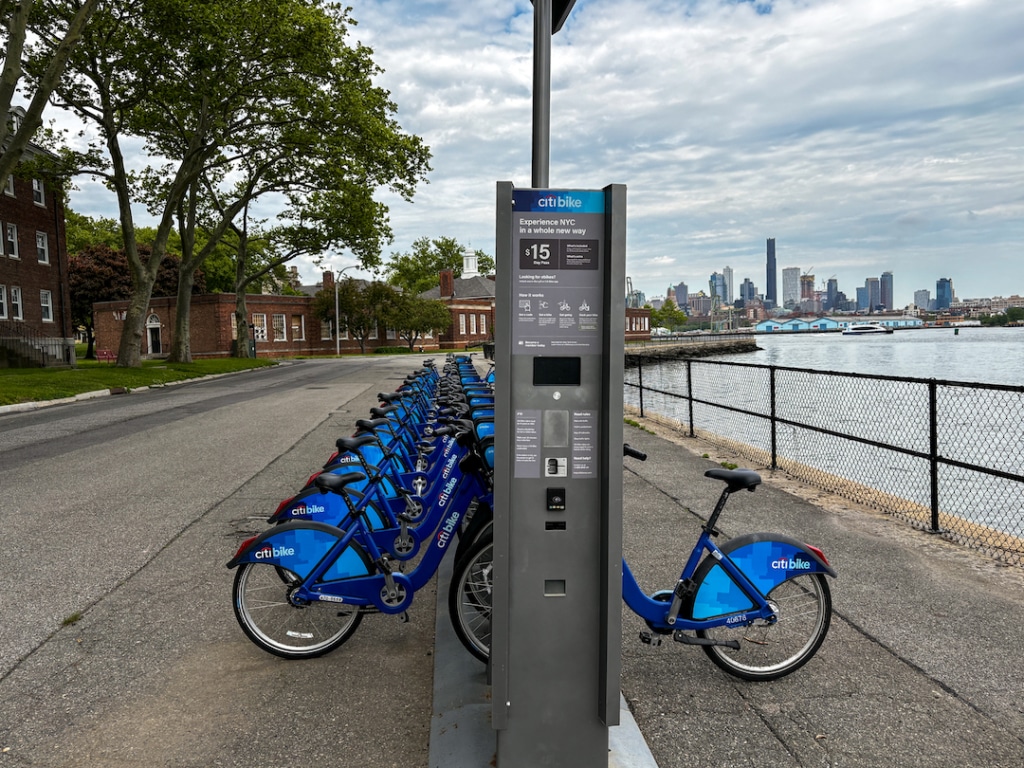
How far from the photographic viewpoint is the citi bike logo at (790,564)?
369cm

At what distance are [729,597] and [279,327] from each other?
66673 millimetres

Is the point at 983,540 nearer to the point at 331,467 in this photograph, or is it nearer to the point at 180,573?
the point at 331,467

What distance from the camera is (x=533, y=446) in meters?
2.73

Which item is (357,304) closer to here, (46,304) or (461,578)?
(46,304)

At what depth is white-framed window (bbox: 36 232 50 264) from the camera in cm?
3844

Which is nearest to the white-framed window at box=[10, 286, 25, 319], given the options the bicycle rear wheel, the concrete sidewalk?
the concrete sidewalk

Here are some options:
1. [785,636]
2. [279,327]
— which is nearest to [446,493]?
[785,636]

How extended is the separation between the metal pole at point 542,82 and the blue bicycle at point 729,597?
4.54 feet

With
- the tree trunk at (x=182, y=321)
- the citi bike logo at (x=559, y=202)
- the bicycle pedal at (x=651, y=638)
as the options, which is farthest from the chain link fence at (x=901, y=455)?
the tree trunk at (x=182, y=321)

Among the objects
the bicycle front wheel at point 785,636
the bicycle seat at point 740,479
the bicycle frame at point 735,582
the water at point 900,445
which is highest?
the bicycle seat at point 740,479

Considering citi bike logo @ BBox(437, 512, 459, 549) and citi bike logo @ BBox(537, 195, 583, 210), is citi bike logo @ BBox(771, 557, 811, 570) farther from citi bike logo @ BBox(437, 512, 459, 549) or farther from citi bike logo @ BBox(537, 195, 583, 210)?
citi bike logo @ BBox(537, 195, 583, 210)

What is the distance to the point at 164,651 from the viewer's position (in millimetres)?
4156

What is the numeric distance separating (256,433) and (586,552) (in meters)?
11.2

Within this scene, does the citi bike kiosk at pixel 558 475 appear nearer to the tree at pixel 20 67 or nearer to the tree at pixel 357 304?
the tree at pixel 20 67
